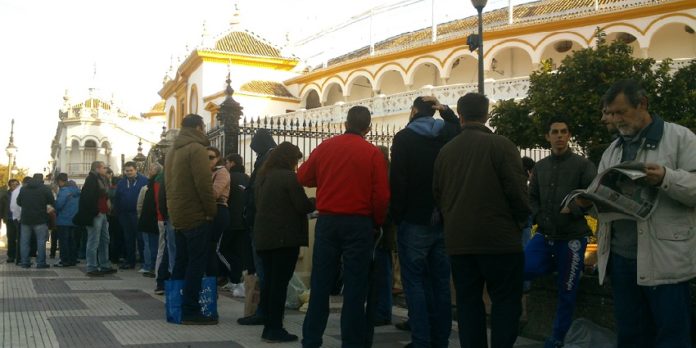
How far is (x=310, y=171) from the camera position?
19.1 feet

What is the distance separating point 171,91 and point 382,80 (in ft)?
71.7

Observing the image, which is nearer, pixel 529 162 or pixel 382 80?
pixel 529 162

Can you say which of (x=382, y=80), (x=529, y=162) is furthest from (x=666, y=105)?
(x=382, y=80)

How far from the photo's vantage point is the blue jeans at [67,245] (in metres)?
13.8

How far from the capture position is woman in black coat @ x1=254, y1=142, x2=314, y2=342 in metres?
6.17

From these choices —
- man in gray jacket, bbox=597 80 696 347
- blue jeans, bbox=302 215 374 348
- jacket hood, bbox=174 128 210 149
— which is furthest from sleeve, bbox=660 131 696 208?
jacket hood, bbox=174 128 210 149

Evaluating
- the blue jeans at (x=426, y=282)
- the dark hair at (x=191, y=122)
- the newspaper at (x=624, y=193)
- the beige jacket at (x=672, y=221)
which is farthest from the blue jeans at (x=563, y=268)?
the dark hair at (x=191, y=122)

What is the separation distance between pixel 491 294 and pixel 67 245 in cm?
1104

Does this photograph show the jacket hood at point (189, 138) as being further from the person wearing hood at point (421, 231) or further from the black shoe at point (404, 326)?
the black shoe at point (404, 326)

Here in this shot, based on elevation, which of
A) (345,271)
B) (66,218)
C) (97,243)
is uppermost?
(66,218)

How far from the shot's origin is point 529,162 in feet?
29.8

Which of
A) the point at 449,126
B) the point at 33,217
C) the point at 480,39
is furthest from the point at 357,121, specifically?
the point at 33,217

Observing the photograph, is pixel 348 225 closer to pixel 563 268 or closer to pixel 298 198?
pixel 298 198

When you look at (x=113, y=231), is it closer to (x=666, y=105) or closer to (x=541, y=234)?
(x=541, y=234)
